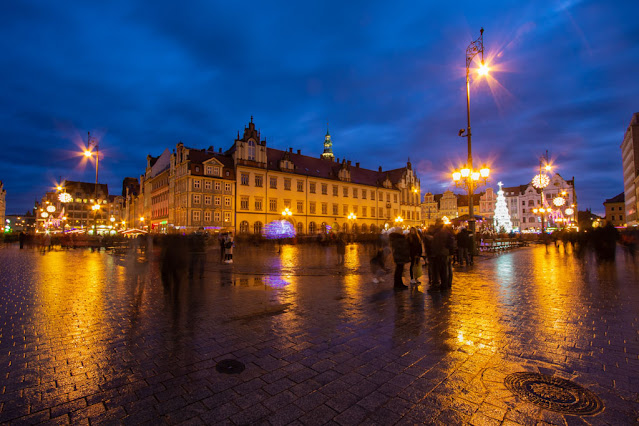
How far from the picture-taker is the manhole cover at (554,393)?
2965 millimetres

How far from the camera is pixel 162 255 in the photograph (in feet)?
27.1

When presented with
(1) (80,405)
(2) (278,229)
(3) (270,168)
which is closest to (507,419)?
(1) (80,405)

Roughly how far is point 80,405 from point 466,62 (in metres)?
20.2

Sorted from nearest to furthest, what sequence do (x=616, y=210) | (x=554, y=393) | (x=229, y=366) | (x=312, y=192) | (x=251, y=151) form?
(x=554, y=393) < (x=229, y=366) < (x=251, y=151) < (x=312, y=192) < (x=616, y=210)

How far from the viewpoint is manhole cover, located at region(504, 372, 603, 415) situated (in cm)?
296

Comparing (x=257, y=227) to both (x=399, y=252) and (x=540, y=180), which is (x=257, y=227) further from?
(x=399, y=252)

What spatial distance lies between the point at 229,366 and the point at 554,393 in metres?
3.57

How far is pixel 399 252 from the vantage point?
362 inches

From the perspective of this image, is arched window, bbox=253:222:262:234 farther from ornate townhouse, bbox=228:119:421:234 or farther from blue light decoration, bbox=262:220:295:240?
blue light decoration, bbox=262:220:295:240

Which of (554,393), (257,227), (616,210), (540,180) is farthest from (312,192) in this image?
(616,210)

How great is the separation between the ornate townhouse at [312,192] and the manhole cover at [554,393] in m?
48.6

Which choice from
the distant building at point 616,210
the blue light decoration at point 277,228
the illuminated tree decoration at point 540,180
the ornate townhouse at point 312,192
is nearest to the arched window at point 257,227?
the ornate townhouse at point 312,192

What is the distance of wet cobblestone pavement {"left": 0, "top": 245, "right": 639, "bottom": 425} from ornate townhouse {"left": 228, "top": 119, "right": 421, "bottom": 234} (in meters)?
44.1

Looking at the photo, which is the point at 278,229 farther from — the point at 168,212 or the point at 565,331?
the point at 565,331
